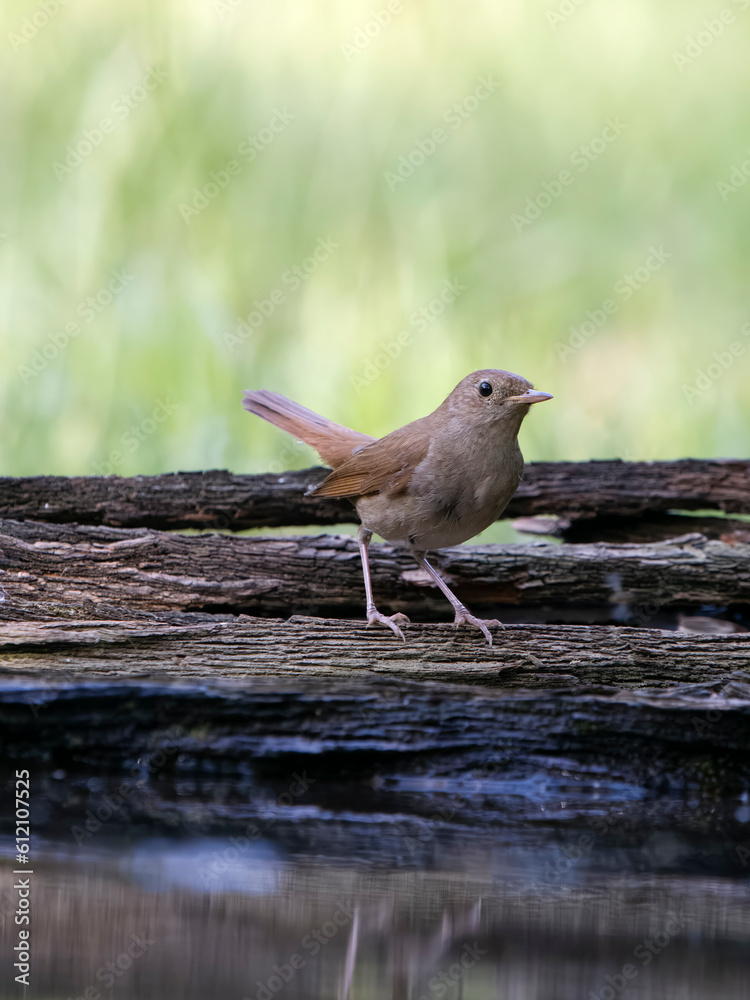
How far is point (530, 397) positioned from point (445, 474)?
415 millimetres

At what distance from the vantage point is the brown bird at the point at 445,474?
3414mm

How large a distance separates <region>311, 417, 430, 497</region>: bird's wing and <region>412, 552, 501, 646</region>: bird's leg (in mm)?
337

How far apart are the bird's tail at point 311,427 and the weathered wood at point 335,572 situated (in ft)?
1.32

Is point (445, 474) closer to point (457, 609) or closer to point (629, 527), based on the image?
point (457, 609)

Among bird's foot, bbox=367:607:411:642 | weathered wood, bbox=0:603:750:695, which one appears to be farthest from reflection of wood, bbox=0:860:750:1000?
bird's foot, bbox=367:607:411:642

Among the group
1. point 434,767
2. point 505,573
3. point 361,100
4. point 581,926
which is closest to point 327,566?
point 505,573

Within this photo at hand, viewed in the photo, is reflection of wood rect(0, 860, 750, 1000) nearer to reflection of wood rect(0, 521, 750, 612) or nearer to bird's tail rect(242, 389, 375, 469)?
reflection of wood rect(0, 521, 750, 612)

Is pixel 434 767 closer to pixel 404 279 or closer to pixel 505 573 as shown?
pixel 505 573

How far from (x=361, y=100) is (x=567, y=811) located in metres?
6.03

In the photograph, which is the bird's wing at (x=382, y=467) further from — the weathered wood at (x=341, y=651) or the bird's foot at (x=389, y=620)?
the weathered wood at (x=341, y=651)

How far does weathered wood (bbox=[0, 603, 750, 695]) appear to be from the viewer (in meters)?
2.88

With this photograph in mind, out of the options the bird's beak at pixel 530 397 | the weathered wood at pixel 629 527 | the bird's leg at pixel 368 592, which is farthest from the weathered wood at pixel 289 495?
the bird's beak at pixel 530 397

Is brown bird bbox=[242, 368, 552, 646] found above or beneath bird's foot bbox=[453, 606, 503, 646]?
above

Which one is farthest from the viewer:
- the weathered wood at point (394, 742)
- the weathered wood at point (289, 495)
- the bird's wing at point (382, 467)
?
the weathered wood at point (289, 495)
